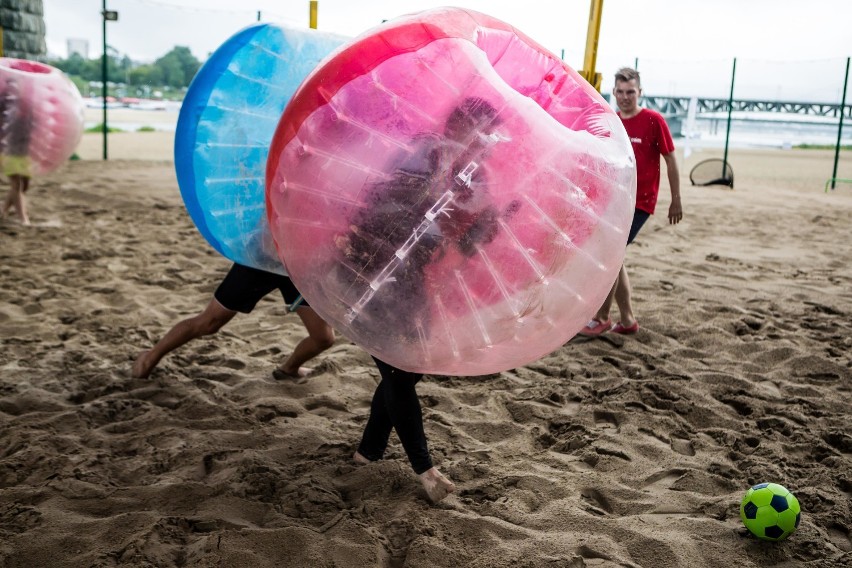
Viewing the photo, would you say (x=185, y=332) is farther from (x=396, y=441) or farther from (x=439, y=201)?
(x=439, y=201)

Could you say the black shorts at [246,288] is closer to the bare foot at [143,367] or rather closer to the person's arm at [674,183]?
the bare foot at [143,367]

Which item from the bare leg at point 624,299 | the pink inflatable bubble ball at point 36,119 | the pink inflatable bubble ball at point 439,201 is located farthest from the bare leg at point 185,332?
the pink inflatable bubble ball at point 36,119

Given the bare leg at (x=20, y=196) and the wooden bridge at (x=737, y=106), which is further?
the wooden bridge at (x=737, y=106)

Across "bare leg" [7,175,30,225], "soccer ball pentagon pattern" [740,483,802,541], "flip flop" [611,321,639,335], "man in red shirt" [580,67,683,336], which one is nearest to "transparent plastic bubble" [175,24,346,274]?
"soccer ball pentagon pattern" [740,483,802,541]

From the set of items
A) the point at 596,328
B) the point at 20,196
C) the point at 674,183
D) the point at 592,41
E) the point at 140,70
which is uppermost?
the point at 140,70

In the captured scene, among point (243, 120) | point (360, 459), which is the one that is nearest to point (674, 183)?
point (360, 459)

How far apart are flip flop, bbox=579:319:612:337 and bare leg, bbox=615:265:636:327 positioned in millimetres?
101

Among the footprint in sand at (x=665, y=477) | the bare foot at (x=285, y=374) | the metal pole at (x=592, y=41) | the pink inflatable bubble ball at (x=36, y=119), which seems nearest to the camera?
the footprint in sand at (x=665, y=477)

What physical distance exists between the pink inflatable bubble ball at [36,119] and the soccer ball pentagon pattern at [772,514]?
224 inches

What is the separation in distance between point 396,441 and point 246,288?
3.15ft

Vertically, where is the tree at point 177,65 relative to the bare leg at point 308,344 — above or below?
above

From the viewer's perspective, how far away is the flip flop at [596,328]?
478 cm

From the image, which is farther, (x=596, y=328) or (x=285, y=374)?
(x=596, y=328)

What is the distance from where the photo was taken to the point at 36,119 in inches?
229
